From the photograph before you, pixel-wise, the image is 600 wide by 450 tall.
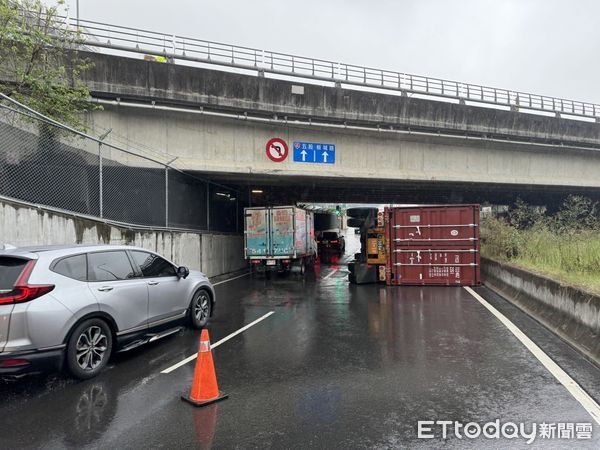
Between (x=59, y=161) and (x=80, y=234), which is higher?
(x=59, y=161)

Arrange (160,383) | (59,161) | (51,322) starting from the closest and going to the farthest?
1. (51,322)
2. (160,383)
3. (59,161)

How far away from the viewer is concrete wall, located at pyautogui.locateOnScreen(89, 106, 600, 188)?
600 inches

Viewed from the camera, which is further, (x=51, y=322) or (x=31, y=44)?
(x=31, y=44)

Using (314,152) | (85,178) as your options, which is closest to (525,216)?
(314,152)

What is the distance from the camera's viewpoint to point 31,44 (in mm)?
11305

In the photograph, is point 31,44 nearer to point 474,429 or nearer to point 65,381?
point 65,381

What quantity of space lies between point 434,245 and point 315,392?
10.5 m

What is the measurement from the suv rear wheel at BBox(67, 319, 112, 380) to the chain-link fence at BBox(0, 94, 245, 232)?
3.99 meters

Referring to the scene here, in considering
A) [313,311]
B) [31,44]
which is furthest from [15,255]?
[31,44]

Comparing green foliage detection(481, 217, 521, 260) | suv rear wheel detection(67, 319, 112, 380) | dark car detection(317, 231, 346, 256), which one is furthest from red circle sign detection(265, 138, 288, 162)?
dark car detection(317, 231, 346, 256)

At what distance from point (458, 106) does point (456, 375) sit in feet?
52.9

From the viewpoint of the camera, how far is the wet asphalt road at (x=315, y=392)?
377 centimetres

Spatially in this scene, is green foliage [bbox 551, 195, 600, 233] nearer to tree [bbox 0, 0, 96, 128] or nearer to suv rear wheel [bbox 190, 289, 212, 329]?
suv rear wheel [bbox 190, 289, 212, 329]

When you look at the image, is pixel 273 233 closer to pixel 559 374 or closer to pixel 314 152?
pixel 314 152
